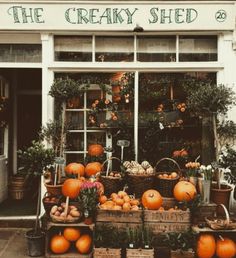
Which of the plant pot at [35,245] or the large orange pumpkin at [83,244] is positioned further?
the plant pot at [35,245]

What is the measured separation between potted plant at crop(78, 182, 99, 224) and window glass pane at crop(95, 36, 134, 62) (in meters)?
2.55

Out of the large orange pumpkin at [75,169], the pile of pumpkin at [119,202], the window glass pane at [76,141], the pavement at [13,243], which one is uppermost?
the window glass pane at [76,141]

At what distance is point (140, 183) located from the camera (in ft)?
22.6

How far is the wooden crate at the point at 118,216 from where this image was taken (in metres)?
6.41

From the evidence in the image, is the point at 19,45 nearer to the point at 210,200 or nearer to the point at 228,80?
the point at 228,80

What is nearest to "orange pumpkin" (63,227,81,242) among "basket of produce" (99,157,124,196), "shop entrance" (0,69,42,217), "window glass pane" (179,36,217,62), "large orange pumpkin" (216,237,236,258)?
"basket of produce" (99,157,124,196)

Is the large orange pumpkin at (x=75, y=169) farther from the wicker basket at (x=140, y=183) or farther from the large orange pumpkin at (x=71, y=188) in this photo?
the wicker basket at (x=140, y=183)

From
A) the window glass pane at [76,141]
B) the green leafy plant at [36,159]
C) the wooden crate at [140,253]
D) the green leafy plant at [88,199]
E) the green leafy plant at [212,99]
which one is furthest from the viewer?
the window glass pane at [76,141]

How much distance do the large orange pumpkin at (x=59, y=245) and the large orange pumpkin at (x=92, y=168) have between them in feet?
4.59

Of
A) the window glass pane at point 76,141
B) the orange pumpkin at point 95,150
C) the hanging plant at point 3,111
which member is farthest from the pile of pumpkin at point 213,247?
the hanging plant at point 3,111

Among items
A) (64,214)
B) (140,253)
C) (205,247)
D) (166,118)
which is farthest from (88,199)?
(166,118)

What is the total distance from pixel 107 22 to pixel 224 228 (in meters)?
4.04

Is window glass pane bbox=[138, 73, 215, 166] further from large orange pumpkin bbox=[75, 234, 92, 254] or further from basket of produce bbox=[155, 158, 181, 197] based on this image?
large orange pumpkin bbox=[75, 234, 92, 254]

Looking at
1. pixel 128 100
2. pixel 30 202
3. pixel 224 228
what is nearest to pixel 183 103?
pixel 128 100
